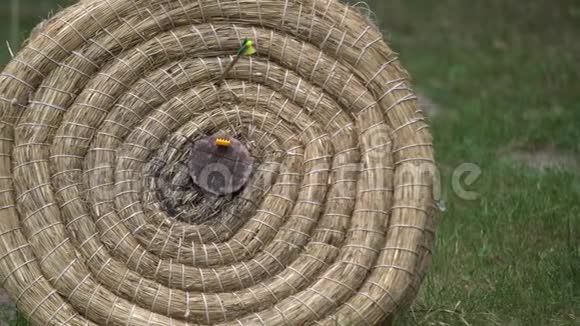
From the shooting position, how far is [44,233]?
412cm

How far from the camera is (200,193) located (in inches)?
168

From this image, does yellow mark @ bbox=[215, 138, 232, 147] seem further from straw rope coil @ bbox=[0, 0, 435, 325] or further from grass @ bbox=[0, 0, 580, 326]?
grass @ bbox=[0, 0, 580, 326]

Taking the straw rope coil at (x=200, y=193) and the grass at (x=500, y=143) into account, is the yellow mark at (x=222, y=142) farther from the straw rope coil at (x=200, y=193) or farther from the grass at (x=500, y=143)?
the grass at (x=500, y=143)

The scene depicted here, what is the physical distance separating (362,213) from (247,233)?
44cm

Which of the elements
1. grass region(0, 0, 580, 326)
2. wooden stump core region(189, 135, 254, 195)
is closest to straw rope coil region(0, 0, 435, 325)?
wooden stump core region(189, 135, 254, 195)

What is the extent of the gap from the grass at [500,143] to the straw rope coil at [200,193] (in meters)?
0.46

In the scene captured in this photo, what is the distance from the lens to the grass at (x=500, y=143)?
191 inches

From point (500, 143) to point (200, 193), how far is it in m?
3.84

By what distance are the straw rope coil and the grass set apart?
1.51 ft

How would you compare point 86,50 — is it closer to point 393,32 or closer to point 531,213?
point 531,213

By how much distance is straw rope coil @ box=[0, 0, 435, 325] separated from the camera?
4125 millimetres

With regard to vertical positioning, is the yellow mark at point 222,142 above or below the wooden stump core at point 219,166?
above

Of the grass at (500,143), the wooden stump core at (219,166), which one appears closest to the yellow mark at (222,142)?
the wooden stump core at (219,166)

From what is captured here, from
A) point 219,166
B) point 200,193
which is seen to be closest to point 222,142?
point 219,166
